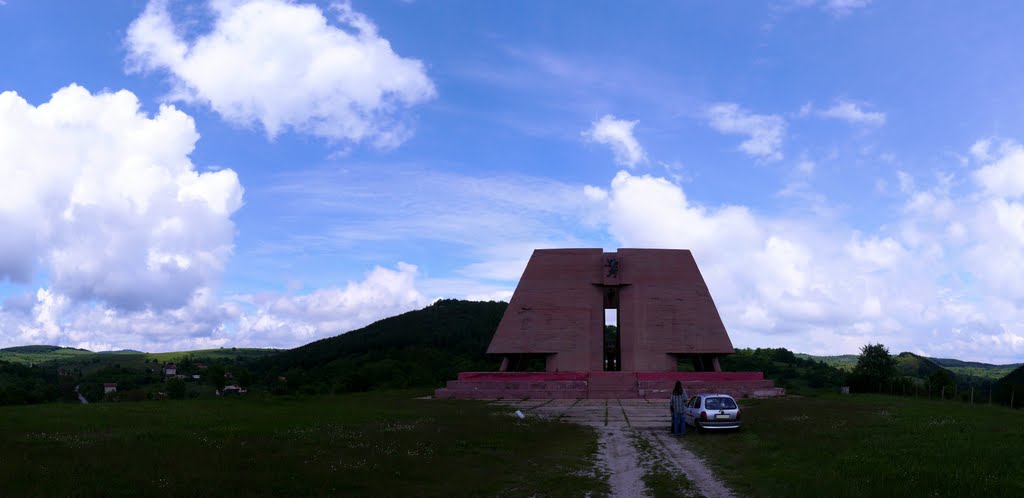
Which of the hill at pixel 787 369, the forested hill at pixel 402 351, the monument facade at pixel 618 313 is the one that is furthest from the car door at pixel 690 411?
the forested hill at pixel 402 351

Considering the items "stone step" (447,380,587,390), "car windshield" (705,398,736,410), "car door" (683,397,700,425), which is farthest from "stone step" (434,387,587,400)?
"car windshield" (705,398,736,410)

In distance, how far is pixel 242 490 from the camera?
10172 millimetres

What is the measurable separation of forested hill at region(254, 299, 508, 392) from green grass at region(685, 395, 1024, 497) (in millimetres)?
44479

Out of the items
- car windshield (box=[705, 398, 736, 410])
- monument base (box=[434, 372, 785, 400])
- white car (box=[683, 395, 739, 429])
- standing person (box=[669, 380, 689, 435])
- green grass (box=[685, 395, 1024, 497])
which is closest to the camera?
green grass (box=[685, 395, 1024, 497])

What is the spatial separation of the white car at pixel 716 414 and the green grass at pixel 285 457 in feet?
10.9

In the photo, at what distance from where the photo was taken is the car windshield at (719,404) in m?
20.5

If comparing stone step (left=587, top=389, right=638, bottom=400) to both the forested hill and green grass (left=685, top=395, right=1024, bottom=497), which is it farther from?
the forested hill

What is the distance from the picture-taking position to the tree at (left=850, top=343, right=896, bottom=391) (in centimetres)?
5275

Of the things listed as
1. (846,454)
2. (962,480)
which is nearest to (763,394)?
(846,454)

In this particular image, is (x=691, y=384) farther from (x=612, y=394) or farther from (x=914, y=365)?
(x=914, y=365)

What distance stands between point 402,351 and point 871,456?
81738mm

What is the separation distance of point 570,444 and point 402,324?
318 ft

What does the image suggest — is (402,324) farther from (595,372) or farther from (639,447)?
(639,447)

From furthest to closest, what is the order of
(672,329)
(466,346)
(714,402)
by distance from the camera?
1. (466,346)
2. (672,329)
3. (714,402)
